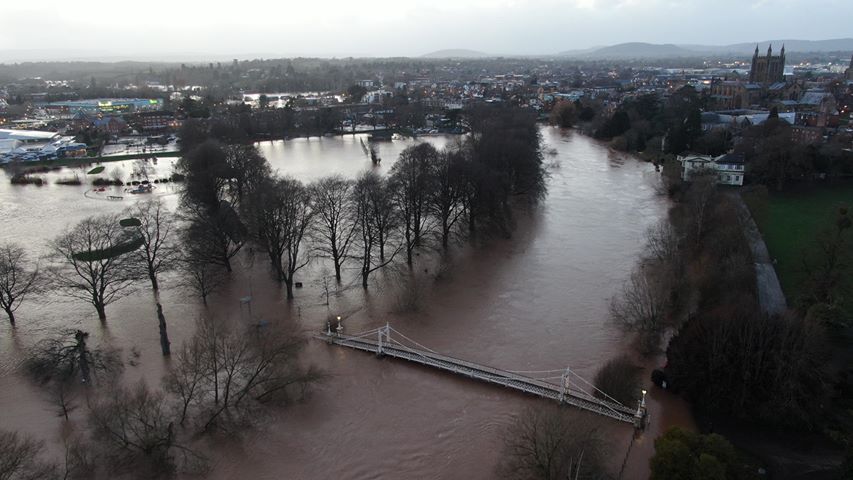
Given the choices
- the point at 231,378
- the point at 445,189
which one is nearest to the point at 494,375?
the point at 231,378

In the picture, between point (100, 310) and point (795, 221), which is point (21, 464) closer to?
point (100, 310)

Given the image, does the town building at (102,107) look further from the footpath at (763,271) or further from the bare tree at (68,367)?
the footpath at (763,271)

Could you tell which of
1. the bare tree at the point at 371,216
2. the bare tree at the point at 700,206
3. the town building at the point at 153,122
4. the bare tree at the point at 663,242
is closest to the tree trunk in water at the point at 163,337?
the bare tree at the point at 371,216

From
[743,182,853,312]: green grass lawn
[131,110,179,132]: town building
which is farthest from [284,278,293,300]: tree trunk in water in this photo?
[131,110,179,132]: town building

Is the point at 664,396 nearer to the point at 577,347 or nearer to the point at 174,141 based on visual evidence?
the point at 577,347

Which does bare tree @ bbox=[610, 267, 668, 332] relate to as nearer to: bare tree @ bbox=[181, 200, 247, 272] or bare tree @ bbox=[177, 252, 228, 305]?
bare tree @ bbox=[177, 252, 228, 305]

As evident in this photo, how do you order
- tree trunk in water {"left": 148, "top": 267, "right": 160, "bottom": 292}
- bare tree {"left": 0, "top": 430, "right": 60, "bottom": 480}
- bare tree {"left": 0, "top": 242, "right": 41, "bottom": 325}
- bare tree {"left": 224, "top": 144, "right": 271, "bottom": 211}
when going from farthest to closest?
1. bare tree {"left": 224, "top": 144, "right": 271, "bottom": 211}
2. tree trunk in water {"left": 148, "top": 267, "right": 160, "bottom": 292}
3. bare tree {"left": 0, "top": 242, "right": 41, "bottom": 325}
4. bare tree {"left": 0, "top": 430, "right": 60, "bottom": 480}
